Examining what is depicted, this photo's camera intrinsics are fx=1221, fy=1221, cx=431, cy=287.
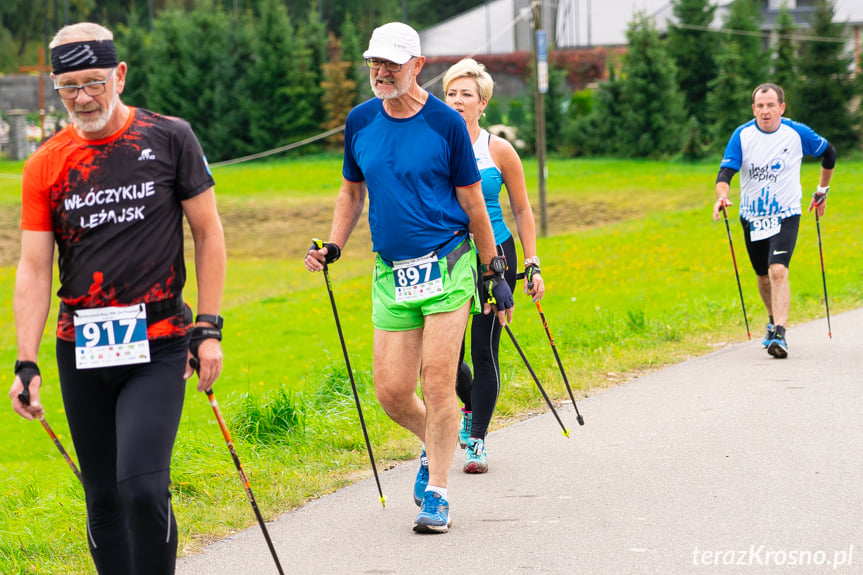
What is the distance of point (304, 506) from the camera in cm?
600

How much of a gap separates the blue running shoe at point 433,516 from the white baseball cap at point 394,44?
192cm

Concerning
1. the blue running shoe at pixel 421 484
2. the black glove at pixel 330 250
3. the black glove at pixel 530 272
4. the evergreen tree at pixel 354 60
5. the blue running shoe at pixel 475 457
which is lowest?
the evergreen tree at pixel 354 60

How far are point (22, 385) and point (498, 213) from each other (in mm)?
3151

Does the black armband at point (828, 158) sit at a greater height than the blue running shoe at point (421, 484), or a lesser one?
greater

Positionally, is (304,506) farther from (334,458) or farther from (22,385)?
(22,385)

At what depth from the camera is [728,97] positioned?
1772 inches

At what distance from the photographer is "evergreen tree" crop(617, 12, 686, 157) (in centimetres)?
4603

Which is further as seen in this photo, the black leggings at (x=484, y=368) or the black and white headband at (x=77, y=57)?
the black leggings at (x=484, y=368)

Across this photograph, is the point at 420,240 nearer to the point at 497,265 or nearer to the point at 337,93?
the point at 497,265

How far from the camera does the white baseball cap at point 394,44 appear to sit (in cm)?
521

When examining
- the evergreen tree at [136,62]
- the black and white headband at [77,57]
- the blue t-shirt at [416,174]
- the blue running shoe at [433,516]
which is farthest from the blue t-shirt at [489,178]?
the evergreen tree at [136,62]

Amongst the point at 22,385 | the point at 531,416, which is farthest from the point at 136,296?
the point at 531,416

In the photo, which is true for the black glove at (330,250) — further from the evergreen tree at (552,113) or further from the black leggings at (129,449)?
the evergreen tree at (552,113)

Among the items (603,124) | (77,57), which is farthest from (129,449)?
(603,124)
